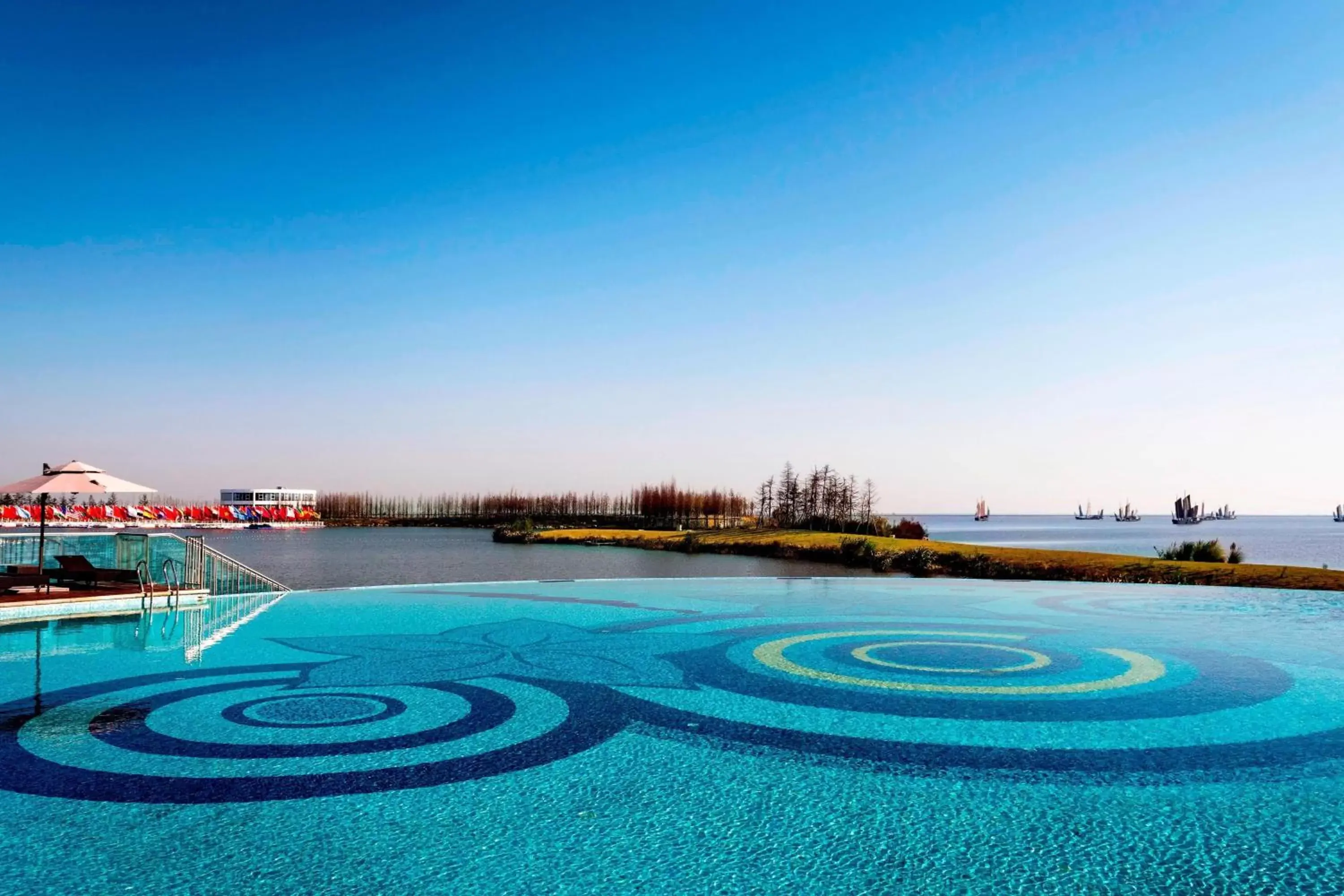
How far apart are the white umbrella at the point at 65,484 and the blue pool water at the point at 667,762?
10.8ft

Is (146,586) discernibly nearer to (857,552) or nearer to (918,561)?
(918,561)

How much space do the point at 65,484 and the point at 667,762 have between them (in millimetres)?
13621

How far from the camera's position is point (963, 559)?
109 ft

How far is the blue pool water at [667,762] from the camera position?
390cm

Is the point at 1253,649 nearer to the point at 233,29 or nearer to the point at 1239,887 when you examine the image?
the point at 1239,887

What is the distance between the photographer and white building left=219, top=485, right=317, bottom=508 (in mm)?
165625

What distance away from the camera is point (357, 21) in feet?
50.8

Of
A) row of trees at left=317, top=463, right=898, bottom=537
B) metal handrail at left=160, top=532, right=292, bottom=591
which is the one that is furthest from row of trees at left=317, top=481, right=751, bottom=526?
metal handrail at left=160, top=532, right=292, bottom=591

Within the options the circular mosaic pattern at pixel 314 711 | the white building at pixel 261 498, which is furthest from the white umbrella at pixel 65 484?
the white building at pixel 261 498

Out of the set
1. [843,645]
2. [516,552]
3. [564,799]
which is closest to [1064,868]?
[564,799]

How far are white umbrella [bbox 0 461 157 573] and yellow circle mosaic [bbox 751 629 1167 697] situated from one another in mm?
12121

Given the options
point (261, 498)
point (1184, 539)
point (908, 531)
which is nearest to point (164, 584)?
point (908, 531)

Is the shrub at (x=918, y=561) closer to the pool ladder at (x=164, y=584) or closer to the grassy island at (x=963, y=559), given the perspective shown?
the grassy island at (x=963, y=559)

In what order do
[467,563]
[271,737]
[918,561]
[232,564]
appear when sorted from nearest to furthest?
[271,737], [232,564], [918,561], [467,563]
